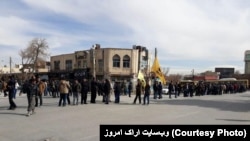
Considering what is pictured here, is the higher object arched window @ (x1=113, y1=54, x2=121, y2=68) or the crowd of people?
arched window @ (x1=113, y1=54, x2=121, y2=68)

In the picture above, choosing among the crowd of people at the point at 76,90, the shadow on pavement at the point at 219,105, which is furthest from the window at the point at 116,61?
the shadow on pavement at the point at 219,105

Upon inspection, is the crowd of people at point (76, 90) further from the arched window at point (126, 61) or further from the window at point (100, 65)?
the window at point (100, 65)

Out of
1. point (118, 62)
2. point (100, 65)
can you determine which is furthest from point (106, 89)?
point (100, 65)

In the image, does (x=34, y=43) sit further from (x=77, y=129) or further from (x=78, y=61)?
(x=77, y=129)

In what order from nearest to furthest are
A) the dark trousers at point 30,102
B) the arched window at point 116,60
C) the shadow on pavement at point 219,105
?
1. the dark trousers at point 30,102
2. the shadow on pavement at point 219,105
3. the arched window at point 116,60

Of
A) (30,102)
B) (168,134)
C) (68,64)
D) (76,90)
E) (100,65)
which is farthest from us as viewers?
(68,64)

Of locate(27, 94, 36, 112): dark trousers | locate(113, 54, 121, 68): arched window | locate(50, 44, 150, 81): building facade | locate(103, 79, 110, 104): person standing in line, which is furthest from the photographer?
locate(113, 54, 121, 68): arched window

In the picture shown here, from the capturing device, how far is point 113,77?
5681cm

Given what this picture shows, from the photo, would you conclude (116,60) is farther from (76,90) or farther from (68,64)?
(76,90)

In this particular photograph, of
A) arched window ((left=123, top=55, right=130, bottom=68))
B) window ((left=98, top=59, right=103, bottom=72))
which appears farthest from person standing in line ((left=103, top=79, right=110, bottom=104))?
window ((left=98, top=59, right=103, bottom=72))

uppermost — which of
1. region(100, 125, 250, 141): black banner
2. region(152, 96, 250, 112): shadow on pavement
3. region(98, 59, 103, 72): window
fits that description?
region(98, 59, 103, 72): window

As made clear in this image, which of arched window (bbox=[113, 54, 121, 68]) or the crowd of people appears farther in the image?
arched window (bbox=[113, 54, 121, 68])

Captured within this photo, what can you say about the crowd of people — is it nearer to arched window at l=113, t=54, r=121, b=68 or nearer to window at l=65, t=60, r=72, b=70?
arched window at l=113, t=54, r=121, b=68

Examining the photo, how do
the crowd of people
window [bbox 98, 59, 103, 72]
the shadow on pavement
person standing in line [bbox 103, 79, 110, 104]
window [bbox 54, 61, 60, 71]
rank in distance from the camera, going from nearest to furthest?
1. the crowd of people
2. the shadow on pavement
3. person standing in line [bbox 103, 79, 110, 104]
4. window [bbox 98, 59, 103, 72]
5. window [bbox 54, 61, 60, 71]
